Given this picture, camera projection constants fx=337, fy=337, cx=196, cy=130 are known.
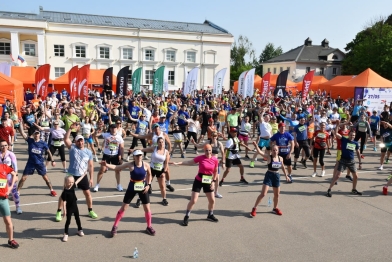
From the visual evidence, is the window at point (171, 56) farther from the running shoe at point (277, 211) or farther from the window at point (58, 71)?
the running shoe at point (277, 211)

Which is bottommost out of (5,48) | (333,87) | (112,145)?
(112,145)

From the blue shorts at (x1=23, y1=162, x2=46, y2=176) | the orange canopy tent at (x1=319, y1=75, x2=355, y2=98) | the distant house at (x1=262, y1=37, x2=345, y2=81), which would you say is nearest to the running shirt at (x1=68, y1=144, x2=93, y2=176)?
the blue shorts at (x1=23, y1=162, x2=46, y2=176)

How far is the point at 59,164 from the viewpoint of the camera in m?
11.1

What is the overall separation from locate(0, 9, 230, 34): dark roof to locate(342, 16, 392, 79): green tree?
21.0 metres

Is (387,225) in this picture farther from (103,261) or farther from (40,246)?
(40,246)

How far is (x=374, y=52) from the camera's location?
160ft

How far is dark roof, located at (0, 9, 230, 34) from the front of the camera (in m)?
46.0

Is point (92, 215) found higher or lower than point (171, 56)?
lower

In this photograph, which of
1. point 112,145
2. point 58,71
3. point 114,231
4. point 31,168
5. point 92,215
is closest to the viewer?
point 114,231

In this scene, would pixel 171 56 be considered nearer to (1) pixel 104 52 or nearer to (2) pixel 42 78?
(1) pixel 104 52

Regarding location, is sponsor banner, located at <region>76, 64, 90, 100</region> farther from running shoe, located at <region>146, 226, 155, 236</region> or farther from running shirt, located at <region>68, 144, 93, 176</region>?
running shoe, located at <region>146, 226, 155, 236</region>

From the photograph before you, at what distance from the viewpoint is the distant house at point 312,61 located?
2640 inches

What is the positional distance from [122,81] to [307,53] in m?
57.4

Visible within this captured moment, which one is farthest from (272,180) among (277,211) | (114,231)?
(114,231)
